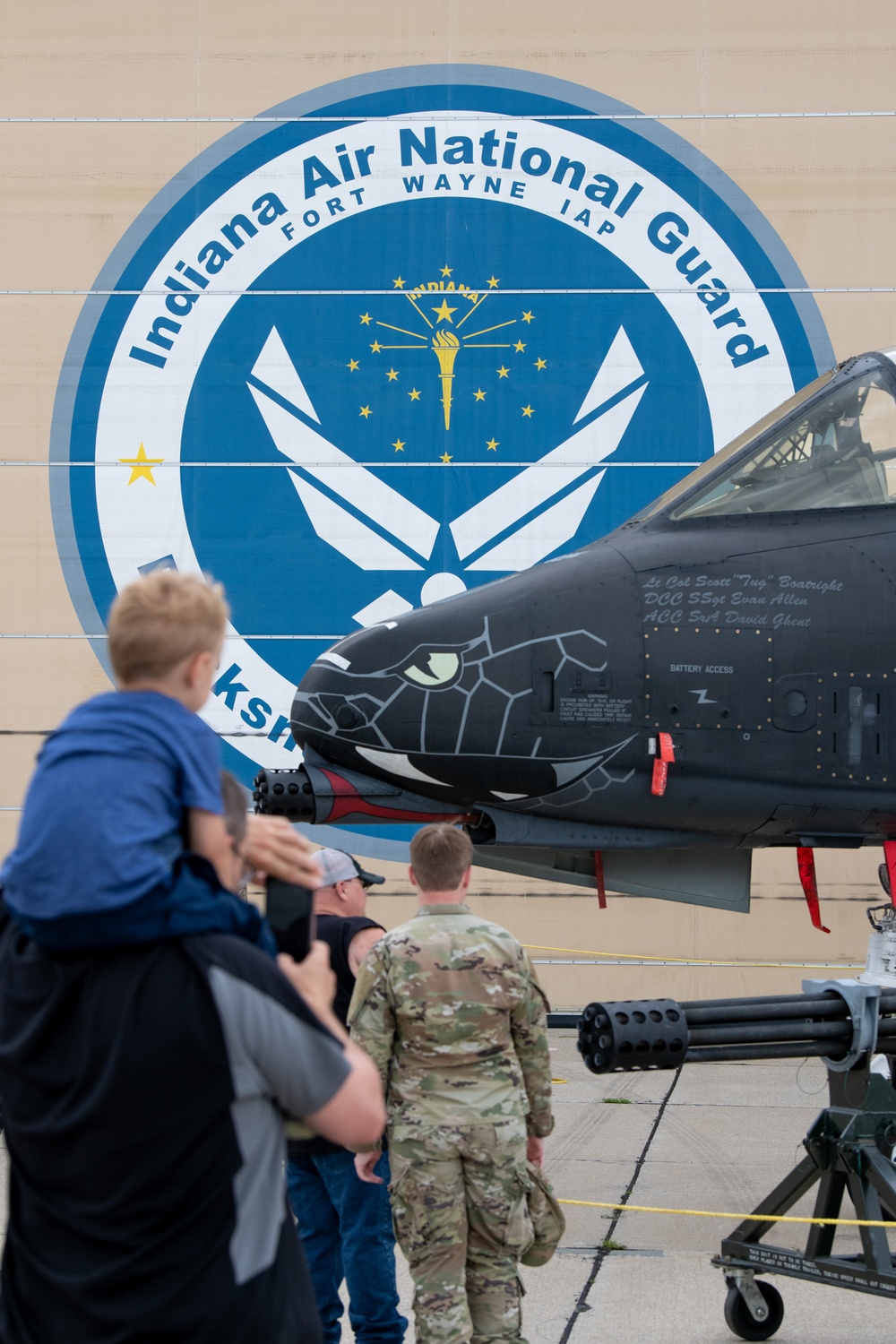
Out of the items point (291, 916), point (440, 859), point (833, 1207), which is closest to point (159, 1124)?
point (291, 916)

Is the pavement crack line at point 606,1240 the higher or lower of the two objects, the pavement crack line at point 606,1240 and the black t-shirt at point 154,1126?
the lower

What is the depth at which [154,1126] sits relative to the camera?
1.83 metres

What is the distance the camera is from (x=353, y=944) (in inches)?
168

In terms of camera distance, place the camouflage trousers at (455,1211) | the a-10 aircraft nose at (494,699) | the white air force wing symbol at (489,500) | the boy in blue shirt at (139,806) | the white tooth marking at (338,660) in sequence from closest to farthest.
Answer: the boy in blue shirt at (139,806), the camouflage trousers at (455,1211), the a-10 aircraft nose at (494,699), the white tooth marking at (338,660), the white air force wing symbol at (489,500)

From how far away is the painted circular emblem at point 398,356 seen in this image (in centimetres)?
1135

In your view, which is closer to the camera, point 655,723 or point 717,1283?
point 717,1283

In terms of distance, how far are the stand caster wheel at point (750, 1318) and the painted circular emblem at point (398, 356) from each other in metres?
7.14

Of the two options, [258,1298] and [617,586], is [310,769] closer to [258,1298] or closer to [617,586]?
[617,586]

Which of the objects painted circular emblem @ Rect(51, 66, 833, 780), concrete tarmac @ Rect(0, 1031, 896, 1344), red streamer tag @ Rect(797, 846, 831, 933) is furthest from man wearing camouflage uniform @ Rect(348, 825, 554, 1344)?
painted circular emblem @ Rect(51, 66, 833, 780)

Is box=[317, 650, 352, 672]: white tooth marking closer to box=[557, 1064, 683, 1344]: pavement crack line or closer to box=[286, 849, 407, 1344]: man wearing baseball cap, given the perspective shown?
box=[286, 849, 407, 1344]: man wearing baseball cap

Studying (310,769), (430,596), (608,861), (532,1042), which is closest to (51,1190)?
(532,1042)

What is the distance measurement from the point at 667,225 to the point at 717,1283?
8.64m

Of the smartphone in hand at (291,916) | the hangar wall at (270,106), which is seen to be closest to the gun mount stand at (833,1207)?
the smartphone in hand at (291,916)

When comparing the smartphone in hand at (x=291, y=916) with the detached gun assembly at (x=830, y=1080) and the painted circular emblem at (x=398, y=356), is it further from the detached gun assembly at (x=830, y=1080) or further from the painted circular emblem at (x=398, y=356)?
the painted circular emblem at (x=398, y=356)
